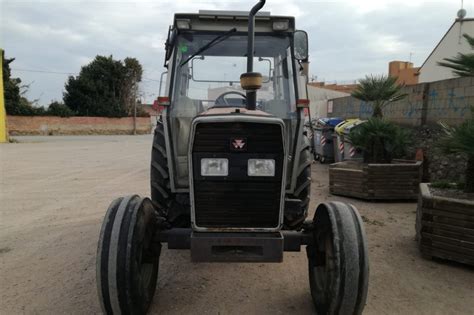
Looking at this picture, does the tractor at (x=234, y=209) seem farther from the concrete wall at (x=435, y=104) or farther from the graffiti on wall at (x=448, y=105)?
the graffiti on wall at (x=448, y=105)

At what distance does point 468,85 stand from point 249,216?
6.78 metres

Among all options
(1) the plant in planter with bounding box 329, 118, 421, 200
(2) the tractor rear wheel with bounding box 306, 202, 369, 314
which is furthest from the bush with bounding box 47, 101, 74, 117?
(2) the tractor rear wheel with bounding box 306, 202, 369, 314

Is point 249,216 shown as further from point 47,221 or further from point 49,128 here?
point 49,128

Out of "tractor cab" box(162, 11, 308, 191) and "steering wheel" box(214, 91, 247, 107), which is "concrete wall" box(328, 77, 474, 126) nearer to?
"tractor cab" box(162, 11, 308, 191)

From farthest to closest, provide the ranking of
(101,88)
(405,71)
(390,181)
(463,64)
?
(101,88), (405,71), (390,181), (463,64)

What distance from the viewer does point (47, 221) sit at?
20.9 feet

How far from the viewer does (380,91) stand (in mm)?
10016

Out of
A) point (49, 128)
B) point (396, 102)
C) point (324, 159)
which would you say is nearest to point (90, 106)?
point (49, 128)

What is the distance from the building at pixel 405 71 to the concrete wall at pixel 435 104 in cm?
1983

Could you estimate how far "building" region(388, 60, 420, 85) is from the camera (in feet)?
100

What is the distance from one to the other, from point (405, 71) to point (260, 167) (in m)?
32.9

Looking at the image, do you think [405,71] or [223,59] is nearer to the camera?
[223,59]

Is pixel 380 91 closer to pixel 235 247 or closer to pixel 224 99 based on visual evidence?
pixel 224 99

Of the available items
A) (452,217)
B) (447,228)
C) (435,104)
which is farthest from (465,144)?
(435,104)
